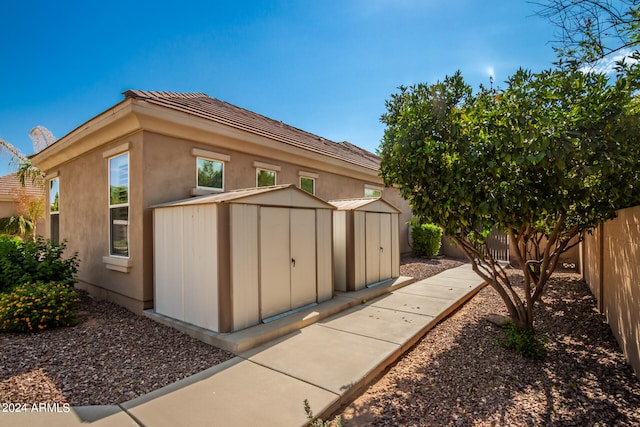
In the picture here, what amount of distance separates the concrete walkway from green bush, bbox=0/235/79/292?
172 inches

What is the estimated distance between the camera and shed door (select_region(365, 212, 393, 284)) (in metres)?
8.01

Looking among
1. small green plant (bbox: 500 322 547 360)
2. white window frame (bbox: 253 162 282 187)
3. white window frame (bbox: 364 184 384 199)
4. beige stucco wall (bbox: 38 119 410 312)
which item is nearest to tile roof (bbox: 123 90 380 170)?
beige stucco wall (bbox: 38 119 410 312)

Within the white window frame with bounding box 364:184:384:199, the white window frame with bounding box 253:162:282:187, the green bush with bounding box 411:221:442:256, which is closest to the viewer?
the white window frame with bounding box 253:162:282:187

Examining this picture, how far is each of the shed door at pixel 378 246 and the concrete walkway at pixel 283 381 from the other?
2052mm

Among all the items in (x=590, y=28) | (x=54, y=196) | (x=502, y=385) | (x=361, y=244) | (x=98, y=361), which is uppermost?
(x=590, y=28)

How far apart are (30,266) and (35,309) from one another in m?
→ 1.96

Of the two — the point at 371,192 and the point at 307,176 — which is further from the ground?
the point at 307,176

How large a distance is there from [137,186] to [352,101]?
23.0 ft

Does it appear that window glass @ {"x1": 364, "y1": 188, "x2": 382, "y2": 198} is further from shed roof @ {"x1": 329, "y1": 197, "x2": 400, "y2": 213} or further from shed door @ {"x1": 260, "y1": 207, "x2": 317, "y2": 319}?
shed door @ {"x1": 260, "y1": 207, "x2": 317, "y2": 319}

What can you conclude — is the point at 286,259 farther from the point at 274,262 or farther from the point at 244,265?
the point at 244,265

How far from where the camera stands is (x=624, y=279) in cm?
403

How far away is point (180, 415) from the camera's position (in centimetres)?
286

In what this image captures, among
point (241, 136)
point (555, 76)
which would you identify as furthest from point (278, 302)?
point (555, 76)

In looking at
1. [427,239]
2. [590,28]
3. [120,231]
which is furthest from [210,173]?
[427,239]
